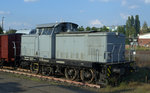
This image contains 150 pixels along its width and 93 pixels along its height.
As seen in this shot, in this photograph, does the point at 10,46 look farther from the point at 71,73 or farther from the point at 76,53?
the point at 76,53

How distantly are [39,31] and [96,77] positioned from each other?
557 cm

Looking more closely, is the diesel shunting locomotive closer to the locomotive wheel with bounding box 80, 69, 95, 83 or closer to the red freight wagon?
the locomotive wheel with bounding box 80, 69, 95, 83

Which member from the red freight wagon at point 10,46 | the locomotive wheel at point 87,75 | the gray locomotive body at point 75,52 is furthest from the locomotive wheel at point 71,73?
the red freight wagon at point 10,46

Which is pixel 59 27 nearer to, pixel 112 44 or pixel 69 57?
pixel 69 57

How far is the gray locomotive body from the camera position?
958 centimetres

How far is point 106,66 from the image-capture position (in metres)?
9.17

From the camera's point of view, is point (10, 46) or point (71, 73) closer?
point (71, 73)

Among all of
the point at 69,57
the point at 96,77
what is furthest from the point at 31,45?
the point at 96,77

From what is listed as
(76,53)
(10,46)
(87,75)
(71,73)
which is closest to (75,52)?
(76,53)

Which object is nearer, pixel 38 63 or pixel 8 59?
pixel 38 63

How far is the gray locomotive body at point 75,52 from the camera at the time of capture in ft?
31.4

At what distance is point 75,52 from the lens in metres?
10.7

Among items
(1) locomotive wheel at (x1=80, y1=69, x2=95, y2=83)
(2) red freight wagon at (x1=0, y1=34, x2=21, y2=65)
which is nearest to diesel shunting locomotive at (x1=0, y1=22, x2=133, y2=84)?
(1) locomotive wheel at (x1=80, y1=69, x2=95, y2=83)

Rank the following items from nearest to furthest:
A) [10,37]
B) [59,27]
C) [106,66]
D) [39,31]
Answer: [106,66], [59,27], [39,31], [10,37]
